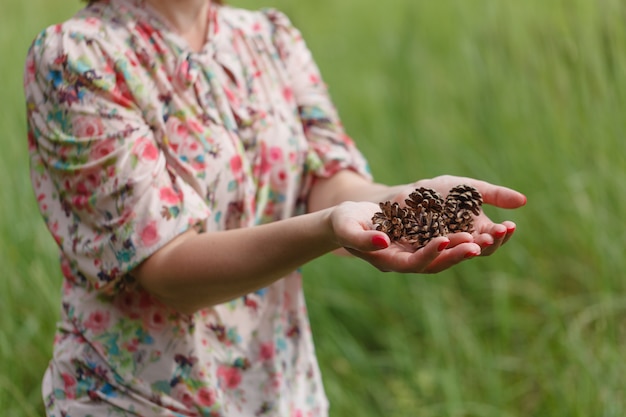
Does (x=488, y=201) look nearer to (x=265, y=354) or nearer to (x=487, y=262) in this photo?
(x=265, y=354)

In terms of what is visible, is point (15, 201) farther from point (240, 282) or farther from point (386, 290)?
point (240, 282)

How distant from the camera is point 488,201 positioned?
141 centimetres

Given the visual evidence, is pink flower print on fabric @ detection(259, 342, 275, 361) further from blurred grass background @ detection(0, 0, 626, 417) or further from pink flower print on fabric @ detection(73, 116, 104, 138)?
blurred grass background @ detection(0, 0, 626, 417)

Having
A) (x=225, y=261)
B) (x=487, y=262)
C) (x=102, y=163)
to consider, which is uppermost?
(x=102, y=163)

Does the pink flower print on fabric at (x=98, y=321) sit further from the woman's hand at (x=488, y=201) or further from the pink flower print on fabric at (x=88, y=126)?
the woman's hand at (x=488, y=201)

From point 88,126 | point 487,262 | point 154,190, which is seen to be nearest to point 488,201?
point 154,190

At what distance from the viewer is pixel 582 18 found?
10.7 feet

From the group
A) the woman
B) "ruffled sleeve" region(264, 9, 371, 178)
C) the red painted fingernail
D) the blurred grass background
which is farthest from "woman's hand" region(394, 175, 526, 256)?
the blurred grass background

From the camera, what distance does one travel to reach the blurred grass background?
2.32 m

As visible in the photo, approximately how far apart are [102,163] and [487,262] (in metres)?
1.55

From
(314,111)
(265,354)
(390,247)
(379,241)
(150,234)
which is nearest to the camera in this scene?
(379,241)

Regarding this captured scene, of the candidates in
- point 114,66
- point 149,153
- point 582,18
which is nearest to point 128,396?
point 149,153

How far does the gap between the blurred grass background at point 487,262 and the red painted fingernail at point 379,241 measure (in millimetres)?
1054

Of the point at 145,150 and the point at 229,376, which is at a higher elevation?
the point at 145,150
